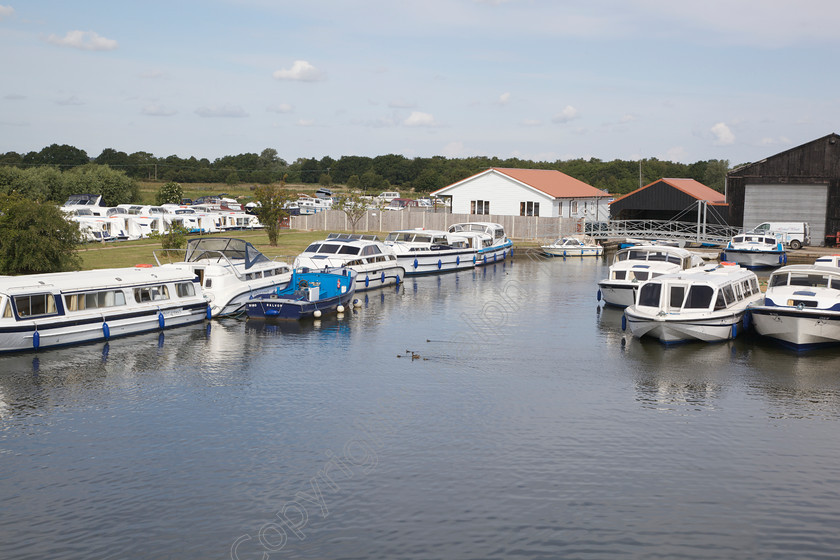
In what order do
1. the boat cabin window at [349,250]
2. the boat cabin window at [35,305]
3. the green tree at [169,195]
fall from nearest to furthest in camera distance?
the boat cabin window at [35,305] < the boat cabin window at [349,250] < the green tree at [169,195]

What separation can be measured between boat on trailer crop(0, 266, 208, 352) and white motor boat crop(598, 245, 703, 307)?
1899 centimetres

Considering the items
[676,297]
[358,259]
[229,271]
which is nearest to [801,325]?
[676,297]

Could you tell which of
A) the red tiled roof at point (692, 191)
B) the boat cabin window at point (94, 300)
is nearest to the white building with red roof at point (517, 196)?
the red tiled roof at point (692, 191)

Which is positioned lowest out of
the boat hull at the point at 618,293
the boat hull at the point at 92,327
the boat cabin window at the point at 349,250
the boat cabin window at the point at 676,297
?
the boat hull at the point at 92,327

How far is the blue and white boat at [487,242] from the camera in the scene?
5859cm

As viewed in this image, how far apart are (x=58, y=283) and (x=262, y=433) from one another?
514 inches

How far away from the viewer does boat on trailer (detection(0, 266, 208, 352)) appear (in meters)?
25.9

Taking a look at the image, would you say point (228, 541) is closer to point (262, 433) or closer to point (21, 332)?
point (262, 433)

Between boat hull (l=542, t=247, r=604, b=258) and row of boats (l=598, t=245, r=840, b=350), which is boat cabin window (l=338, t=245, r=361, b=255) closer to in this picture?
row of boats (l=598, t=245, r=840, b=350)

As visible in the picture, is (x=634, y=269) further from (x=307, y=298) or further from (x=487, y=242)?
(x=487, y=242)

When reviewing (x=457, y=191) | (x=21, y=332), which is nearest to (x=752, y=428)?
(x=21, y=332)

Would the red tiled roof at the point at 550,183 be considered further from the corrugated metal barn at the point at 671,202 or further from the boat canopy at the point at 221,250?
the boat canopy at the point at 221,250

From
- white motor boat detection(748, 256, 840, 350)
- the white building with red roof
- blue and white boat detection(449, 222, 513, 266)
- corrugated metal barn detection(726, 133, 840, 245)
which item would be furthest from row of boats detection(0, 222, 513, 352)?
corrugated metal barn detection(726, 133, 840, 245)

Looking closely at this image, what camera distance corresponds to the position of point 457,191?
3199 inches
